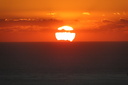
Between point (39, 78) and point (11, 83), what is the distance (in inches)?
132

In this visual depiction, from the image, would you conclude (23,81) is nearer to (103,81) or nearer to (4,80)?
(4,80)

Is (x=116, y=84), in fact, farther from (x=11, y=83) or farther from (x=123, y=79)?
(x=11, y=83)

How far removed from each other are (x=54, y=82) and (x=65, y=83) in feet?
3.26

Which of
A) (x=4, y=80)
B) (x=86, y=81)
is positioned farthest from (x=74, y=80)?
(x=4, y=80)

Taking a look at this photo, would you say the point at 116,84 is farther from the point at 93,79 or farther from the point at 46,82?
the point at 46,82

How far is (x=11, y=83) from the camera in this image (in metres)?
27.9

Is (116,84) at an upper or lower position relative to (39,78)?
lower

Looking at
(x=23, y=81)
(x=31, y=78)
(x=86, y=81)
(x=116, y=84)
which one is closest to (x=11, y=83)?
(x=23, y=81)

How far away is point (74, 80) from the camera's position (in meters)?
29.4

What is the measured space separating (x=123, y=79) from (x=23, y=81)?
23.6 ft

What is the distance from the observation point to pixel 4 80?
1159 inches

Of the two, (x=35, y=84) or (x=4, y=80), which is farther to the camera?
(x=4, y=80)

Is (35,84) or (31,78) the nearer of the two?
(35,84)

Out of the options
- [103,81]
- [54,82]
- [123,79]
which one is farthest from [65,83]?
[123,79]
